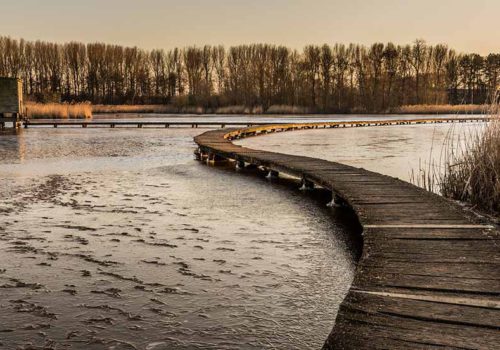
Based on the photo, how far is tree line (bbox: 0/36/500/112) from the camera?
47031mm

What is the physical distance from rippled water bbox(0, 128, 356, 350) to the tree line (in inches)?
1481

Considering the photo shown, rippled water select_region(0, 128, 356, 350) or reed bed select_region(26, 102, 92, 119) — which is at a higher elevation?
reed bed select_region(26, 102, 92, 119)

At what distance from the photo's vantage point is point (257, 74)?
4784 cm

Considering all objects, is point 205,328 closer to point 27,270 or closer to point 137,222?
point 27,270

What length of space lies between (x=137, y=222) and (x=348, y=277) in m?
2.50

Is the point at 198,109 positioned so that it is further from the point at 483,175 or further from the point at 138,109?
the point at 483,175

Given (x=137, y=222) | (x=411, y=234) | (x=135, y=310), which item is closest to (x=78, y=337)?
(x=135, y=310)

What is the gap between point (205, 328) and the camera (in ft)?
9.73

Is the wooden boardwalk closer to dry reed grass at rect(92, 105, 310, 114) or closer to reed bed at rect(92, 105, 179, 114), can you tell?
dry reed grass at rect(92, 105, 310, 114)

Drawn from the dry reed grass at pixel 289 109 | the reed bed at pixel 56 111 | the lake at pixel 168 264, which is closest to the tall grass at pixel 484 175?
the lake at pixel 168 264

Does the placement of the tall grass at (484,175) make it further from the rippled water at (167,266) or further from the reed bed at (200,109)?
the reed bed at (200,109)

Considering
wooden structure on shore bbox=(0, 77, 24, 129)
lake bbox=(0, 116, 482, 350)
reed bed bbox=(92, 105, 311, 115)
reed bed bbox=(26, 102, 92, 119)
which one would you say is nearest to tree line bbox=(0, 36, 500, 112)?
reed bed bbox=(92, 105, 311, 115)

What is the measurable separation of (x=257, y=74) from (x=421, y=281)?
45.9m

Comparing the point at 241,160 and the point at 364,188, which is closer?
the point at 364,188
